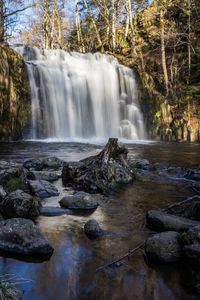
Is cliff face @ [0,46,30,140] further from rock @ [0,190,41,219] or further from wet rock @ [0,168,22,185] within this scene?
rock @ [0,190,41,219]

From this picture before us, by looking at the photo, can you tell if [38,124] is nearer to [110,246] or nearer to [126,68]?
[126,68]

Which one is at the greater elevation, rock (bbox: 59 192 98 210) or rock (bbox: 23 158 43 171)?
rock (bbox: 23 158 43 171)

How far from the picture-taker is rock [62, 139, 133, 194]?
8117mm

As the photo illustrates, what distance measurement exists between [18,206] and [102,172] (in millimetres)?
2820

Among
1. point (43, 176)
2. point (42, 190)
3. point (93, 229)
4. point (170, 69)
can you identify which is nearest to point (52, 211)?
point (93, 229)

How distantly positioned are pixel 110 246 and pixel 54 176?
435 centimetres

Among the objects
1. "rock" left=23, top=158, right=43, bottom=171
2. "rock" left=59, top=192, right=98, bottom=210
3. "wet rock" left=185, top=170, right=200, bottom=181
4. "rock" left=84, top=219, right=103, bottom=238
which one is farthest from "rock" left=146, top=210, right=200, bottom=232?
"rock" left=23, top=158, right=43, bottom=171

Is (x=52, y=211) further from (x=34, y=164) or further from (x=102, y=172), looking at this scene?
(x=34, y=164)

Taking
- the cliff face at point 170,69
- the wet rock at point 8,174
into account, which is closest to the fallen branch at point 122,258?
the wet rock at point 8,174

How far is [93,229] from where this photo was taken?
521 cm

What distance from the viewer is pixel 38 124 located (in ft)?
67.4

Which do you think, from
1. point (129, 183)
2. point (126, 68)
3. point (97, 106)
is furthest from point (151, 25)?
point (129, 183)

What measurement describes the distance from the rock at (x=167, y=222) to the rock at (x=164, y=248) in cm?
54

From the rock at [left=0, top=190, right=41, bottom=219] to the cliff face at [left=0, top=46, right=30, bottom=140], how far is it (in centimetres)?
1335
